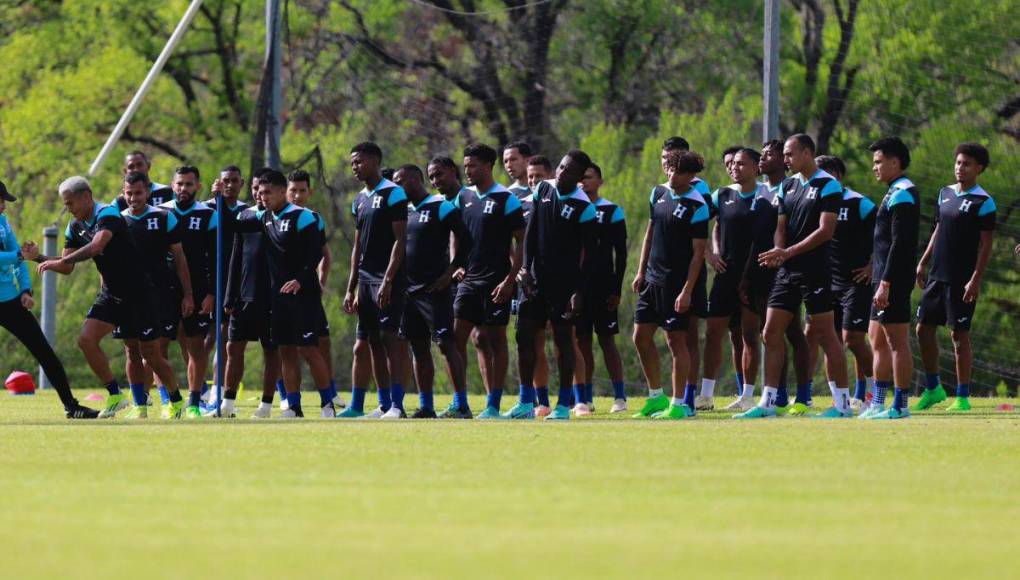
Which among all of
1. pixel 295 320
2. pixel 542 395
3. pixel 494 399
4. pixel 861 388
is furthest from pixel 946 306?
pixel 295 320

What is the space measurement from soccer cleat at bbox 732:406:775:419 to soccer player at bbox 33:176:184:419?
15.7ft

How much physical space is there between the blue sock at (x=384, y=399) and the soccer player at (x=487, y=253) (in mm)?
822

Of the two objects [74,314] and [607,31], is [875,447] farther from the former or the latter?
[607,31]

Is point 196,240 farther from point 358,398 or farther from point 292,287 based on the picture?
point 358,398

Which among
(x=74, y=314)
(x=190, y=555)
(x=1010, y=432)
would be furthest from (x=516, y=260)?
(x=74, y=314)

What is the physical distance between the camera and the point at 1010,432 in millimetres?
13883

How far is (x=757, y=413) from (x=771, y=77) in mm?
8480

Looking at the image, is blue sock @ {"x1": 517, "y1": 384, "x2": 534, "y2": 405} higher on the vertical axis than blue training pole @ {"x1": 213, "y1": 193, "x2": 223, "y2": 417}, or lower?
lower

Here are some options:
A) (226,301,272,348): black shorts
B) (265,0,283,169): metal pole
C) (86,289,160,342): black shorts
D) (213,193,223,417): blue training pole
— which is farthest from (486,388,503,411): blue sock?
(265,0,283,169): metal pole

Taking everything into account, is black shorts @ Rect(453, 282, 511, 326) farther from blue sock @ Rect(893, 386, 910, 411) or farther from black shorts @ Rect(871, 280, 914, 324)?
blue sock @ Rect(893, 386, 910, 411)

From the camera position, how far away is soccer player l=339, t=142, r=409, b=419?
53.8ft

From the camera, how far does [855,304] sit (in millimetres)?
17000

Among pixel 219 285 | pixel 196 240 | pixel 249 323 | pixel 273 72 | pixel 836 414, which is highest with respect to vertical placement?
pixel 273 72

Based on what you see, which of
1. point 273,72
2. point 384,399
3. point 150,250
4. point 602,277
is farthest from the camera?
point 273,72
